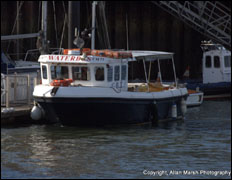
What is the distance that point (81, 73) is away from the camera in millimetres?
27625

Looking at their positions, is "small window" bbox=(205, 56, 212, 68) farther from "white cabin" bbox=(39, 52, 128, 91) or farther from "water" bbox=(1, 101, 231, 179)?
"white cabin" bbox=(39, 52, 128, 91)

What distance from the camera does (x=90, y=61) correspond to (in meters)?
27.0

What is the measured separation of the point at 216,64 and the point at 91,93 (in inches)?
634

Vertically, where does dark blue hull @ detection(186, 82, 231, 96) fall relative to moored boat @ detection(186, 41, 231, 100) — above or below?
below

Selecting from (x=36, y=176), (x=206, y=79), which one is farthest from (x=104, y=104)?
(x=206, y=79)

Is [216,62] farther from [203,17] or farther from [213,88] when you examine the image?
[203,17]

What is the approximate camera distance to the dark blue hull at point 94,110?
2648 centimetres

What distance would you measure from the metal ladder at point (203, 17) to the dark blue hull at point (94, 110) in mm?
14349

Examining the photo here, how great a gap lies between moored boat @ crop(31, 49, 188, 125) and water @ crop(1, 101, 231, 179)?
1.62 ft

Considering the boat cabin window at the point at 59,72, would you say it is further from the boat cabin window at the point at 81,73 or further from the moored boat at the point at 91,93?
the boat cabin window at the point at 81,73

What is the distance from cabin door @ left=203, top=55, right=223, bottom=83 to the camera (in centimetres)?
4098

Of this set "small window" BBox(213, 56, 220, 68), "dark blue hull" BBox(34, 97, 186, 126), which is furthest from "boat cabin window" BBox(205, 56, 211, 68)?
"dark blue hull" BBox(34, 97, 186, 126)

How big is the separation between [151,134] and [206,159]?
5.41 meters

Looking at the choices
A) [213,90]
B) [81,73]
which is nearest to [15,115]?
[81,73]
